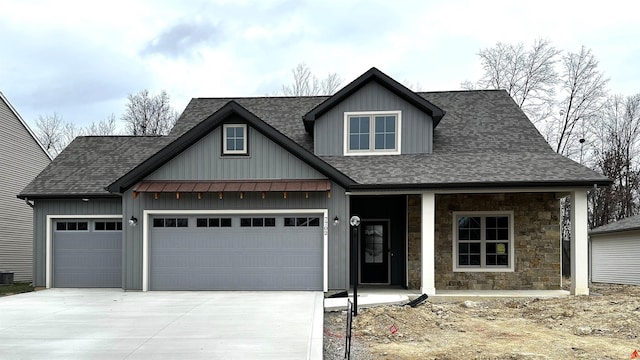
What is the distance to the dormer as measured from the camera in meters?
15.0

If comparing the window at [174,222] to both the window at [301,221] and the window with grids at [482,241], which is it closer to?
the window at [301,221]

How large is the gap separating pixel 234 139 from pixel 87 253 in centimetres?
547

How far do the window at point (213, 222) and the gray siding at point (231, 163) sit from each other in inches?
42.1

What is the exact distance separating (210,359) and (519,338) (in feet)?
16.9

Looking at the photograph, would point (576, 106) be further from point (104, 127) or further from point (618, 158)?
point (104, 127)

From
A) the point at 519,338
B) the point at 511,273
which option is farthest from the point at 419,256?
the point at 519,338

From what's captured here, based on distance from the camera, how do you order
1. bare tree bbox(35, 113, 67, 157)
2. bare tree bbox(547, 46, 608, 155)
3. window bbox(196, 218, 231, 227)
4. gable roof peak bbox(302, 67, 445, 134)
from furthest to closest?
bare tree bbox(35, 113, 67, 157) < bare tree bbox(547, 46, 608, 155) < gable roof peak bbox(302, 67, 445, 134) < window bbox(196, 218, 231, 227)

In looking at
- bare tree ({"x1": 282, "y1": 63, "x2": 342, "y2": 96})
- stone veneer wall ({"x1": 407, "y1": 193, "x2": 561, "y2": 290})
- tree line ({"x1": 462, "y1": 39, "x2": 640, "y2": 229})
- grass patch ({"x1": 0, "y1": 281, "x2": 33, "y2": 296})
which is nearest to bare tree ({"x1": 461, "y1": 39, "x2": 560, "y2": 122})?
tree line ({"x1": 462, "y1": 39, "x2": 640, "y2": 229})

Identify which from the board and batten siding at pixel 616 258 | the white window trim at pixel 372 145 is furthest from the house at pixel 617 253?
the white window trim at pixel 372 145

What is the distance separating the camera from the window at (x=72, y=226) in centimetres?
1502

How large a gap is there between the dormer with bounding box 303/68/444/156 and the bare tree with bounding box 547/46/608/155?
60.5 ft

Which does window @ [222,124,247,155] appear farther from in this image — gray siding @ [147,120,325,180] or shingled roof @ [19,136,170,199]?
shingled roof @ [19,136,170,199]

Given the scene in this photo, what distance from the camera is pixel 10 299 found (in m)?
12.7

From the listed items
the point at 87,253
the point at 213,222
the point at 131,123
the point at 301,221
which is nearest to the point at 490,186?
the point at 301,221
